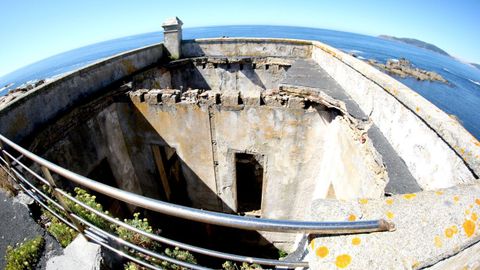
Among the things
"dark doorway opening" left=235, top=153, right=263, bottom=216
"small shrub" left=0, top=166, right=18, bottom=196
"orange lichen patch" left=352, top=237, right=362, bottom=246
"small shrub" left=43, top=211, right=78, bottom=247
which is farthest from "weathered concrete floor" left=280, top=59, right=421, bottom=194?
"small shrub" left=0, top=166, right=18, bottom=196

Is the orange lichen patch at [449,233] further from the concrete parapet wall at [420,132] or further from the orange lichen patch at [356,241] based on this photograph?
the concrete parapet wall at [420,132]

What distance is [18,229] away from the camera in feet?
10.5

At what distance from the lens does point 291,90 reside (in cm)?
628

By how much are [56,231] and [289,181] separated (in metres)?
5.81

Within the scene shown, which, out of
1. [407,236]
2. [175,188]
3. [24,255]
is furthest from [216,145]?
[407,236]

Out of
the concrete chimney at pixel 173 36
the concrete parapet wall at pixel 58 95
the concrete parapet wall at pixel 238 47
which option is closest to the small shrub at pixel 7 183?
the concrete parapet wall at pixel 58 95

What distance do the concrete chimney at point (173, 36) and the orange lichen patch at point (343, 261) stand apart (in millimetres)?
11621

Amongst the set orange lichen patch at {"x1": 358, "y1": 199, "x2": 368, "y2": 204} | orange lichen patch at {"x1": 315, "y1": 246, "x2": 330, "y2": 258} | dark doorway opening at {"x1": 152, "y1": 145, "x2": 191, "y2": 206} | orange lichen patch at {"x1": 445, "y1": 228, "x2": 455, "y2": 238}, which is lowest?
dark doorway opening at {"x1": 152, "y1": 145, "x2": 191, "y2": 206}

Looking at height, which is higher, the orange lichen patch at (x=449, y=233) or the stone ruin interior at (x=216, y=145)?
the orange lichen patch at (x=449, y=233)

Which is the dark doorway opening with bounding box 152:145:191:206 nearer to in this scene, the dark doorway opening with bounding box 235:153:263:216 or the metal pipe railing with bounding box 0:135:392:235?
the dark doorway opening with bounding box 235:153:263:216

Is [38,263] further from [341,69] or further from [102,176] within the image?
[341,69]

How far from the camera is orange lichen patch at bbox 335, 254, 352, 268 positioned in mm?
1247

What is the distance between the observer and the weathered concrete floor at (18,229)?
2.83 meters

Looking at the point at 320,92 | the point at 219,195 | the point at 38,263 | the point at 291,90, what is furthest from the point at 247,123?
the point at 38,263
